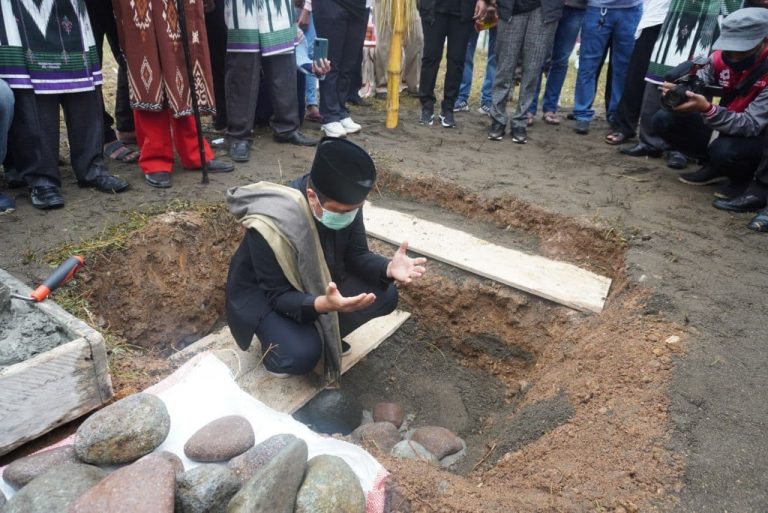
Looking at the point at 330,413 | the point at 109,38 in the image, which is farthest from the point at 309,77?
the point at 330,413

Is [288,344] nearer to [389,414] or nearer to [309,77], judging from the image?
[389,414]

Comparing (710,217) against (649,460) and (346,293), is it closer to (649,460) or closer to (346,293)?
(649,460)

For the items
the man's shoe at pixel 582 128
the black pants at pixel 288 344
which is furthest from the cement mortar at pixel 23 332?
the man's shoe at pixel 582 128

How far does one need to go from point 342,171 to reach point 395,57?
3.76 metres

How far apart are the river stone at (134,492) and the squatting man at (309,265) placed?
0.89 m

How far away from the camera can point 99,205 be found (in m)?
3.53

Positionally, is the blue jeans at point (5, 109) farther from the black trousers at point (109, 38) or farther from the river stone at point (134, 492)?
the river stone at point (134, 492)

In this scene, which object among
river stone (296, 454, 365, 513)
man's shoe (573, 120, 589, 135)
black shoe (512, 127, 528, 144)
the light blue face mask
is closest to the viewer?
river stone (296, 454, 365, 513)

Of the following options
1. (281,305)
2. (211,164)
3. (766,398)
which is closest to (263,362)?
(281,305)

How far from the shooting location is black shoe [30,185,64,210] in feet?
11.1

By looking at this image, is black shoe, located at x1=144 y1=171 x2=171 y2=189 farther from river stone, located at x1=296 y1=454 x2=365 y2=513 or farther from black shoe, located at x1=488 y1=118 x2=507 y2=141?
black shoe, located at x1=488 y1=118 x2=507 y2=141

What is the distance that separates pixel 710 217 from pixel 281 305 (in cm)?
329

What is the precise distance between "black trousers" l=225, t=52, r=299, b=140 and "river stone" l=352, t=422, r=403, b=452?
9.45 feet

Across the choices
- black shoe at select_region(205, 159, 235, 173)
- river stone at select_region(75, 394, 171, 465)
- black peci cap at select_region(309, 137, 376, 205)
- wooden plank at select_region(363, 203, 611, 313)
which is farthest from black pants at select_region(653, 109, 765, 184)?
river stone at select_region(75, 394, 171, 465)
